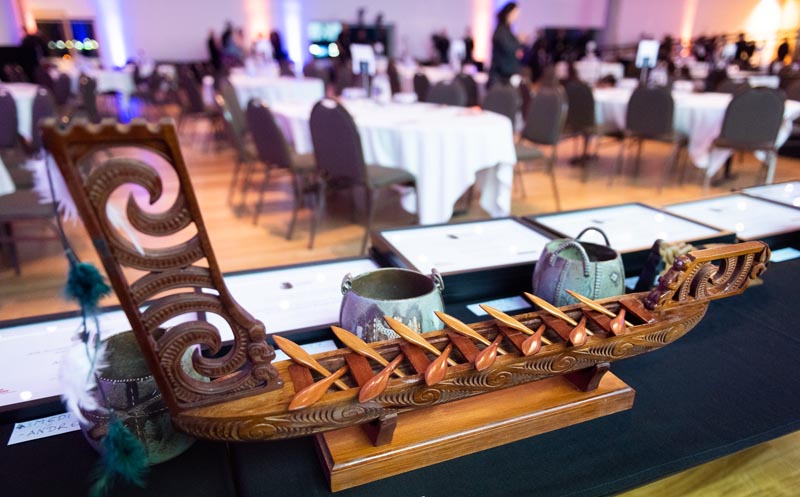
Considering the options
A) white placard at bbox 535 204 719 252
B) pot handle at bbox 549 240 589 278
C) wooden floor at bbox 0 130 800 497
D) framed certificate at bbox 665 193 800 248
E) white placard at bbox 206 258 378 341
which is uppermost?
pot handle at bbox 549 240 589 278

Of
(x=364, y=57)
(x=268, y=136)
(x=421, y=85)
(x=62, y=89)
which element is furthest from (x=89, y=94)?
(x=421, y=85)

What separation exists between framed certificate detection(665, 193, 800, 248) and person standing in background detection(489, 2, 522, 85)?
3635 mm

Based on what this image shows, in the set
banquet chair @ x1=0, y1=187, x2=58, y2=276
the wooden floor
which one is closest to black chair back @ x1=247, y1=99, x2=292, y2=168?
the wooden floor

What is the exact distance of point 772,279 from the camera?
0.99m

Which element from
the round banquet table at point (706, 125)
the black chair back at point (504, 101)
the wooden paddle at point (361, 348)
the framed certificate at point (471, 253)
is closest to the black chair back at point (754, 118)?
the round banquet table at point (706, 125)

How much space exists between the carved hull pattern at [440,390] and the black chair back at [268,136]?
2176mm

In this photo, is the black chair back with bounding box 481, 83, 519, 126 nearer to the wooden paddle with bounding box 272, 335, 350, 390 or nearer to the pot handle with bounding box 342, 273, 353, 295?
the pot handle with bounding box 342, 273, 353, 295

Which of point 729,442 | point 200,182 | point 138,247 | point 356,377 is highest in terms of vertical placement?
point 138,247

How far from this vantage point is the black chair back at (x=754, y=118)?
121 inches

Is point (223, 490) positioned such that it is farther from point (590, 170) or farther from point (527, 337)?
point (590, 170)

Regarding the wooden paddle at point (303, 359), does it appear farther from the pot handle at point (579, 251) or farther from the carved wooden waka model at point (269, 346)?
the pot handle at point (579, 251)

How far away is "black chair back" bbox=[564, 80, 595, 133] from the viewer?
3764 mm

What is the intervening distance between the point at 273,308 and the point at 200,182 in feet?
10.9

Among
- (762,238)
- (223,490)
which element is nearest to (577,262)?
(223,490)
